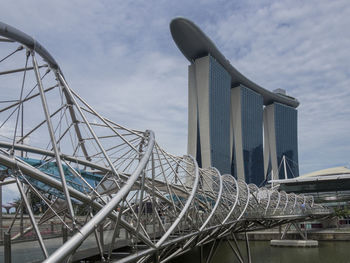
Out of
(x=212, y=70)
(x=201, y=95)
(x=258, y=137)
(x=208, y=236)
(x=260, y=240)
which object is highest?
(x=212, y=70)

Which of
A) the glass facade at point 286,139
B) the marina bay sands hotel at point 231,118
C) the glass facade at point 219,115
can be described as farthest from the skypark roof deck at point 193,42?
the glass facade at point 286,139

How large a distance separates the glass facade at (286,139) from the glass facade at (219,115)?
139ft

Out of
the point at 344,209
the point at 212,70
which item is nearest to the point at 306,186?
the point at 344,209

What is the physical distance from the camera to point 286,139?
564 feet

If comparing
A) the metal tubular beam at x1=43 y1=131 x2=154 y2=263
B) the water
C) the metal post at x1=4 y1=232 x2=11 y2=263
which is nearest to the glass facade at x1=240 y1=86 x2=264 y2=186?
the water

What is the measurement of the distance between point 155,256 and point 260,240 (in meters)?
50.4

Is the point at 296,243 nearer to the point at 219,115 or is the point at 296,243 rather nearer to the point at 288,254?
the point at 288,254

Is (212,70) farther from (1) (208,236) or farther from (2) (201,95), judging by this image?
(1) (208,236)

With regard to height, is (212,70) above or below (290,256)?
above

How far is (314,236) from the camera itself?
6231 centimetres

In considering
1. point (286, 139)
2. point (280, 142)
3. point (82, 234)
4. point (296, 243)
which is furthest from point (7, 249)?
point (286, 139)

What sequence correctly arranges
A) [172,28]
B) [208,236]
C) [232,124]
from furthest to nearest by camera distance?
[232,124]
[172,28]
[208,236]

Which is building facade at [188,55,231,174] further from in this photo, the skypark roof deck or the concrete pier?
the concrete pier

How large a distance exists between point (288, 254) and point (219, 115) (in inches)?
3250
